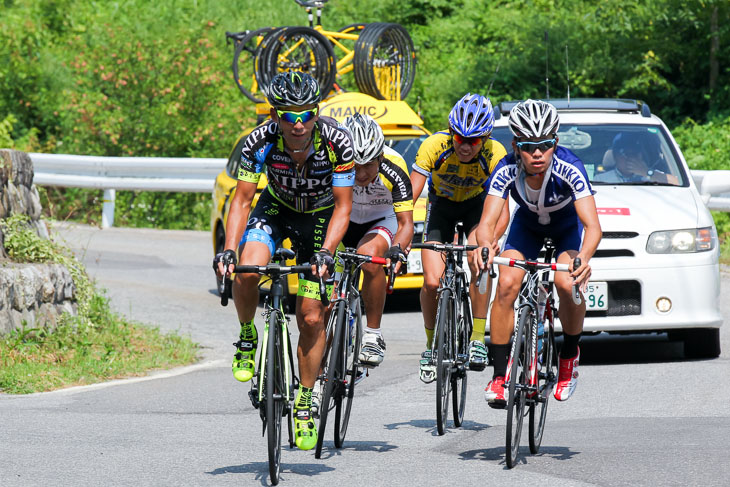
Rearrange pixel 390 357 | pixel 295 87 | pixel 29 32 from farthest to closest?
pixel 29 32, pixel 390 357, pixel 295 87

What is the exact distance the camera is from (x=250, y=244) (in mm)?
7438

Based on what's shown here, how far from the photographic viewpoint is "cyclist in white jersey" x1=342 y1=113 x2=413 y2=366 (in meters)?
8.76

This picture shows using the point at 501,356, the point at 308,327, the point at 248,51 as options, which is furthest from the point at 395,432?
the point at 248,51

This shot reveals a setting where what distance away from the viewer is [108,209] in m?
22.3

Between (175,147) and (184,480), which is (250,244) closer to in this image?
(184,480)

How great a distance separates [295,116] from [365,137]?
4.82 ft

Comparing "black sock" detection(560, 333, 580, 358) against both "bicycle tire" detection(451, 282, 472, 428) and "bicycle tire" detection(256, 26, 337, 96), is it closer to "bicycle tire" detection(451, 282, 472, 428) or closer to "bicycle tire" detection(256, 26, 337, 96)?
"bicycle tire" detection(451, 282, 472, 428)

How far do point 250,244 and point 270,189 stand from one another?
19.0 inches

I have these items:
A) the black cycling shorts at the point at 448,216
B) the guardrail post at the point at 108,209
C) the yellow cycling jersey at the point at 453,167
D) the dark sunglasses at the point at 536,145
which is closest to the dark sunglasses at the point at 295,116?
the dark sunglasses at the point at 536,145

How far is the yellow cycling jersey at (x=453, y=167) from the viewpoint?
9.36m

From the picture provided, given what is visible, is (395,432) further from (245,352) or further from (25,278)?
(25,278)

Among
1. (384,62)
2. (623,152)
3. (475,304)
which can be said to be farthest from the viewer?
(384,62)

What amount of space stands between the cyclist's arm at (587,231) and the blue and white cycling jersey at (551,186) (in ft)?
0.17

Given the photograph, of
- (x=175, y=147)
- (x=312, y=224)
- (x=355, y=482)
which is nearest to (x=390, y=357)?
(x=312, y=224)
